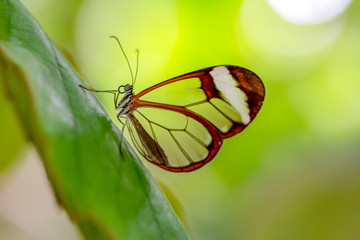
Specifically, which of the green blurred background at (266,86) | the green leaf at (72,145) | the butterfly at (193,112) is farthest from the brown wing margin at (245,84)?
the green blurred background at (266,86)

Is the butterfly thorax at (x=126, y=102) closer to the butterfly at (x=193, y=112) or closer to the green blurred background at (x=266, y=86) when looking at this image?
the butterfly at (x=193, y=112)

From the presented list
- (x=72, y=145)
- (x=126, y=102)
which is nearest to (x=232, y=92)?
(x=126, y=102)

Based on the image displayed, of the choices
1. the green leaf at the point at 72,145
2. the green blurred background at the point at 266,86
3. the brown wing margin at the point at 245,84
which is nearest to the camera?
the green leaf at the point at 72,145

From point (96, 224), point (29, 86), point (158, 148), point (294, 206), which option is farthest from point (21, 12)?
point (294, 206)

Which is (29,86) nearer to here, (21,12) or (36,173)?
(21,12)

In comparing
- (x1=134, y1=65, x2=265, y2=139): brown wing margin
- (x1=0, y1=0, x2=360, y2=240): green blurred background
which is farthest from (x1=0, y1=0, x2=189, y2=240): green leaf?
(x1=0, y1=0, x2=360, y2=240): green blurred background

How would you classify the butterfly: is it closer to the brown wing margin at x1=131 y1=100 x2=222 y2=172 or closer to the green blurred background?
the brown wing margin at x1=131 y1=100 x2=222 y2=172
